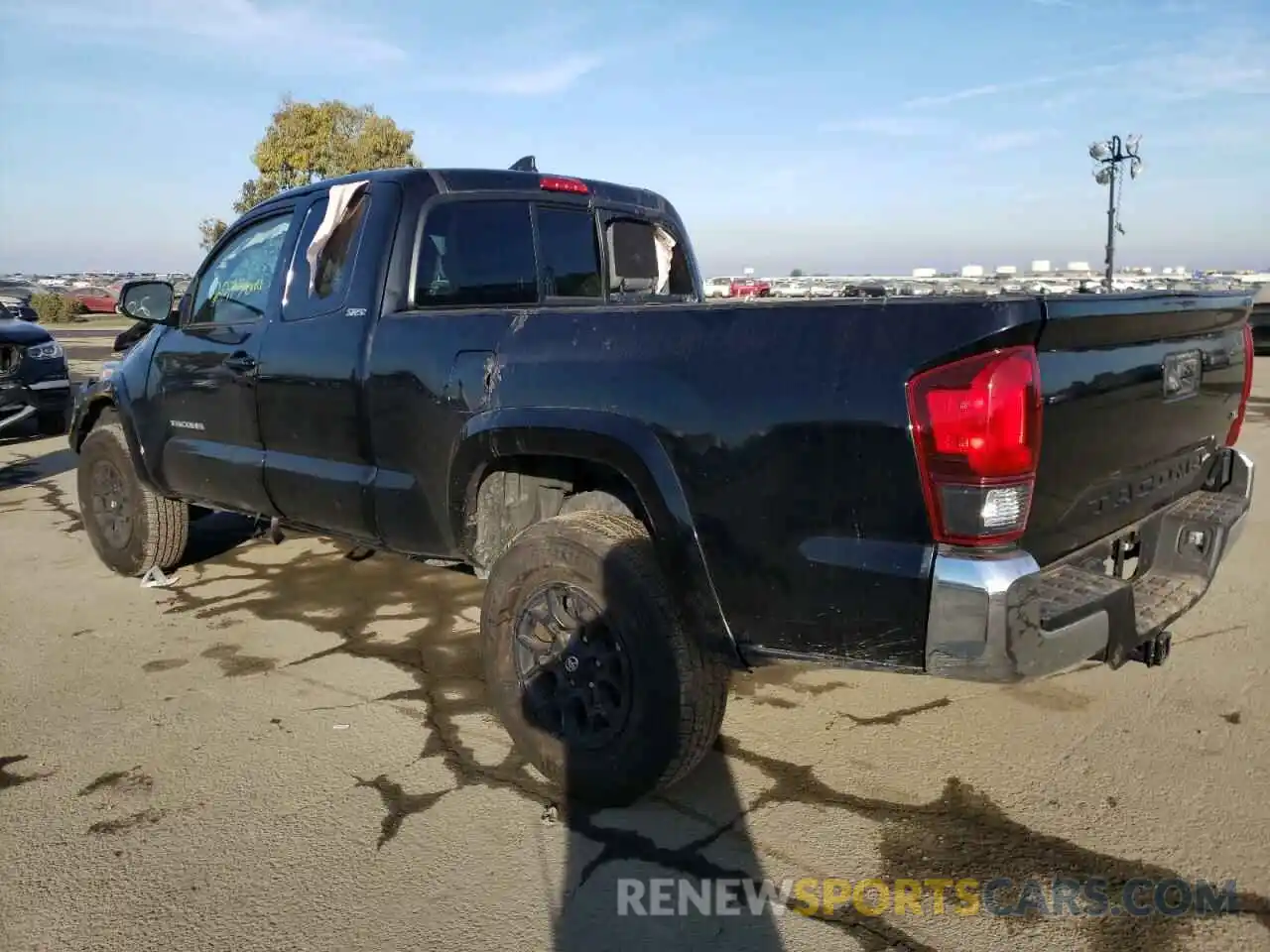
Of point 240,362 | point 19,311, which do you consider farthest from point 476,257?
point 19,311

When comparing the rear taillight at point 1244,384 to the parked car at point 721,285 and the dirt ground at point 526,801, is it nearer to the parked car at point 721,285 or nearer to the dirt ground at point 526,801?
the dirt ground at point 526,801

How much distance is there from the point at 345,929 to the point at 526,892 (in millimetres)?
475

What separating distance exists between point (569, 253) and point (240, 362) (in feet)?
5.15

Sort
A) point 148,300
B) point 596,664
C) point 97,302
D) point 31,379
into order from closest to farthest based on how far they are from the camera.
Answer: point 596,664 → point 148,300 → point 31,379 → point 97,302

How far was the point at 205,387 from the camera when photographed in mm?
4715

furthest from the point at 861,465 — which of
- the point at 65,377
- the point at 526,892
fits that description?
the point at 65,377

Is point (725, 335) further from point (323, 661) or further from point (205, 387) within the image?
point (205, 387)

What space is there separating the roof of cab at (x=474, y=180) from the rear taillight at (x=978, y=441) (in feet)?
7.82

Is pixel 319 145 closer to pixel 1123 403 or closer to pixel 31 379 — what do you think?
pixel 31 379

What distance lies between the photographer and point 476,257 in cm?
407

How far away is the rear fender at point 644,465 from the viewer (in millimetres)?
2795

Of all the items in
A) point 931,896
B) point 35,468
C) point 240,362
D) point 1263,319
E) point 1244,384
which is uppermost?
point 240,362

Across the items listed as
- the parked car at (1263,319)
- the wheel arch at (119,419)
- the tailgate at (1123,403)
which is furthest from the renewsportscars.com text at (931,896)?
the parked car at (1263,319)

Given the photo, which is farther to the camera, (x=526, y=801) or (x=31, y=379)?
(x=31, y=379)
